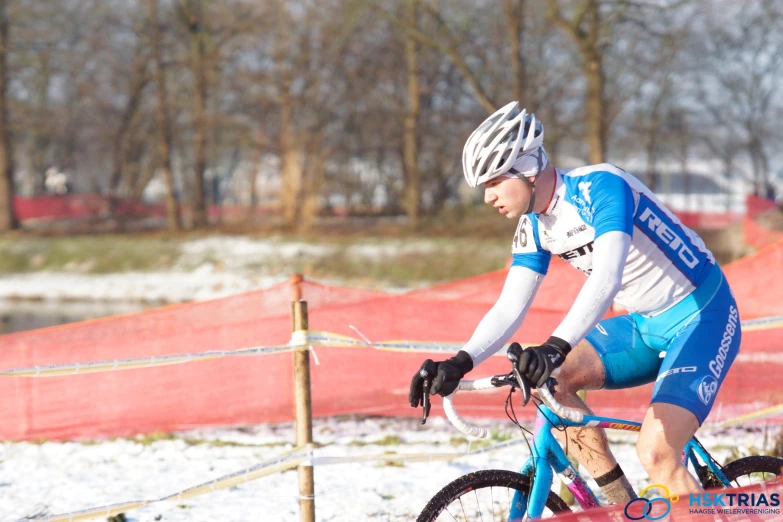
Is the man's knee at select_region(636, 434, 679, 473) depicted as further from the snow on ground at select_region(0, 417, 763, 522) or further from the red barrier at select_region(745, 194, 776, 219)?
the red barrier at select_region(745, 194, 776, 219)

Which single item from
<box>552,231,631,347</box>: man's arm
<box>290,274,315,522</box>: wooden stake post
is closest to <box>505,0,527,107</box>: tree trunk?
<box>290,274,315,522</box>: wooden stake post

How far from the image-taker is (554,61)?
3509 centimetres

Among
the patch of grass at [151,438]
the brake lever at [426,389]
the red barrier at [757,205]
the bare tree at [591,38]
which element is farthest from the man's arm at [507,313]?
the red barrier at [757,205]

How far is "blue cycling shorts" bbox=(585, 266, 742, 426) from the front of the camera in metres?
3.25

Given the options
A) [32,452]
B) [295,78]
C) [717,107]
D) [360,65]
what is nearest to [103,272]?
[295,78]

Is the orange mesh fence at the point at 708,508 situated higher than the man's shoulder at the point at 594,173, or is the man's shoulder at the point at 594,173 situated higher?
the man's shoulder at the point at 594,173

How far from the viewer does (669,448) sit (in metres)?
3.11

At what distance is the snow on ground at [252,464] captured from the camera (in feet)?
17.4

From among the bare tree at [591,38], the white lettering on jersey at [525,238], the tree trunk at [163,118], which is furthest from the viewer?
the tree trunk at [163,118]

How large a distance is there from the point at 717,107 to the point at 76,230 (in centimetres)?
3525

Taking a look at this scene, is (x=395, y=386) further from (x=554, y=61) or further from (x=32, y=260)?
(x=554, y=61)

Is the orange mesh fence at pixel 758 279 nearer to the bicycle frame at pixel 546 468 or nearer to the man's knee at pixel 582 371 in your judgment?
the man's knee at pixel 582 371

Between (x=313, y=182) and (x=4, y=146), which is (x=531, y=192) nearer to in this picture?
(x=313, y=182)

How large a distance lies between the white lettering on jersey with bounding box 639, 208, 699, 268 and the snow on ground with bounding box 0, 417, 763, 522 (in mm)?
2391
